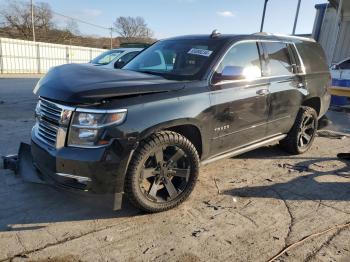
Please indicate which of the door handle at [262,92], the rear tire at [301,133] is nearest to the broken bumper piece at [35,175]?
the door handle at [262,92]

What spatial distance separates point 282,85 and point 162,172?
7.96 feet

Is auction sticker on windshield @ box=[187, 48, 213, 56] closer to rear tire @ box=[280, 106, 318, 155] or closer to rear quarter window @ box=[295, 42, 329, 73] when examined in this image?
rear quarter window @ box=[295, 42, 329, 73]

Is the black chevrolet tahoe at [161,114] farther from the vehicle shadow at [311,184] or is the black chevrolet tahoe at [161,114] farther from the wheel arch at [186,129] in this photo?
the vehicle shadow at [311,184]

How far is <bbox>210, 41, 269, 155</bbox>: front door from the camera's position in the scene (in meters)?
4.05

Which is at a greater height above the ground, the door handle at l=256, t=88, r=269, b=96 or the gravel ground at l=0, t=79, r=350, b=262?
the door handle at l=256, t=88, r=269, b=96

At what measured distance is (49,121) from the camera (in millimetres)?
3408

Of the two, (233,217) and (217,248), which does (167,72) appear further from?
(217,248)

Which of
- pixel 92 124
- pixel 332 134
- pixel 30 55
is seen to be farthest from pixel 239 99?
pixel 30 55

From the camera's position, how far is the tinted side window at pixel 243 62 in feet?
13.5

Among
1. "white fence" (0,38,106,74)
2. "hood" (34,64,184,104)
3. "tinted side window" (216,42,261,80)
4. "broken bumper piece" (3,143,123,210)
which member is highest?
"tinted side window" (216,42,261,80)

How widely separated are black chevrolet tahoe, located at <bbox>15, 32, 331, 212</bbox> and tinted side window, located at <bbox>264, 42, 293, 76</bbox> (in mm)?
15

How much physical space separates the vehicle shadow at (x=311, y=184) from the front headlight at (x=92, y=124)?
6.04ft

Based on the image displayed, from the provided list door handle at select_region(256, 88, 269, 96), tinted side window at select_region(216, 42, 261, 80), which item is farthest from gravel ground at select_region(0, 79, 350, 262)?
tinted side window at select_region(216, 42, 261, 80)

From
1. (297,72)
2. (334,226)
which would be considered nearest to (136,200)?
(334,226)
